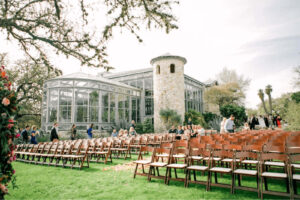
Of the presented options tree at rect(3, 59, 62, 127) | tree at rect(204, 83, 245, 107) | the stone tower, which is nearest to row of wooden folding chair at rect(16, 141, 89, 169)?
tree at rect(3, 59, 62, 127)

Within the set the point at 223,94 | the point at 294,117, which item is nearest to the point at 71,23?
the point at 294,117

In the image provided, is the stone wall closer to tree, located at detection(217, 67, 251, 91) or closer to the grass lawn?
the grass lawn

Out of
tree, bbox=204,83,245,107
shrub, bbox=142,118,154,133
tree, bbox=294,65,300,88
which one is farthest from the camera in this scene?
tree, bbox=204,83,245,107

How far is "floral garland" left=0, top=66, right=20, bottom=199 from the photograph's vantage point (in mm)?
2523

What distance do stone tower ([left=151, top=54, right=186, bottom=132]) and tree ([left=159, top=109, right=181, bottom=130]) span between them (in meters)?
0.73

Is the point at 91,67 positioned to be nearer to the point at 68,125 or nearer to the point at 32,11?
the point at 32,11

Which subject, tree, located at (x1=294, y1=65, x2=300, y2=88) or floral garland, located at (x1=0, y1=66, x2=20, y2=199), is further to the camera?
tree, located at (x1=294, y1=65, x2=300, y2=88)

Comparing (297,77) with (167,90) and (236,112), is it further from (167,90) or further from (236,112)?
(167,90)

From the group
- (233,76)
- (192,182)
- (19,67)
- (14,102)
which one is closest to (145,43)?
(14,102)

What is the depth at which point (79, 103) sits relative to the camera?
54.5 ft

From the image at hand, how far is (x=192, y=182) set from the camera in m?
4.07

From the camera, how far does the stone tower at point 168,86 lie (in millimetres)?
20844

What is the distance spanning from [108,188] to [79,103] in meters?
13.6

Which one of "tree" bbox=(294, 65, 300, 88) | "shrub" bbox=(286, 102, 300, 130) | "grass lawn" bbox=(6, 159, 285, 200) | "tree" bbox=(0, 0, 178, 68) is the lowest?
"grass lawn" bbox=(6, 159, 285, 200)
